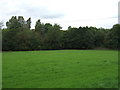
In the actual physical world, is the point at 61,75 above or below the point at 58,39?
below

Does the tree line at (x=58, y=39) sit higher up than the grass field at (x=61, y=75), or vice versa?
the tree line at (x=58, y=39)

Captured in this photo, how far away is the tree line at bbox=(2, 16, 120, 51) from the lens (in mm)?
56519

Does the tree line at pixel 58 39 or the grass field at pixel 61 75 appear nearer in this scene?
the grass field at pixel 61 75

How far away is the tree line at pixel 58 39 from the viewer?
185 ft

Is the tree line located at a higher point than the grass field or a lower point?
higher

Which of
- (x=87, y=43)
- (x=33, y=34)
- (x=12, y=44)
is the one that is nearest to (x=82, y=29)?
(x=87, y=43)

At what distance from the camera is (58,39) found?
63031mm

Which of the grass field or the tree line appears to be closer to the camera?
the grass field

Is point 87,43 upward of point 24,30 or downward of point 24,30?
downward

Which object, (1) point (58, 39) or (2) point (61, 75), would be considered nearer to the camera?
(2) point (61, 75)

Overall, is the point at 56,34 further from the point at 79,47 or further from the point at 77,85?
the point at 77,85

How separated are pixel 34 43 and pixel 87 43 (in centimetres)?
2020

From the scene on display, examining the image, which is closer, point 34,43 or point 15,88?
point 15,88

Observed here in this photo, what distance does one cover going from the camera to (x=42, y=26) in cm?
7450
